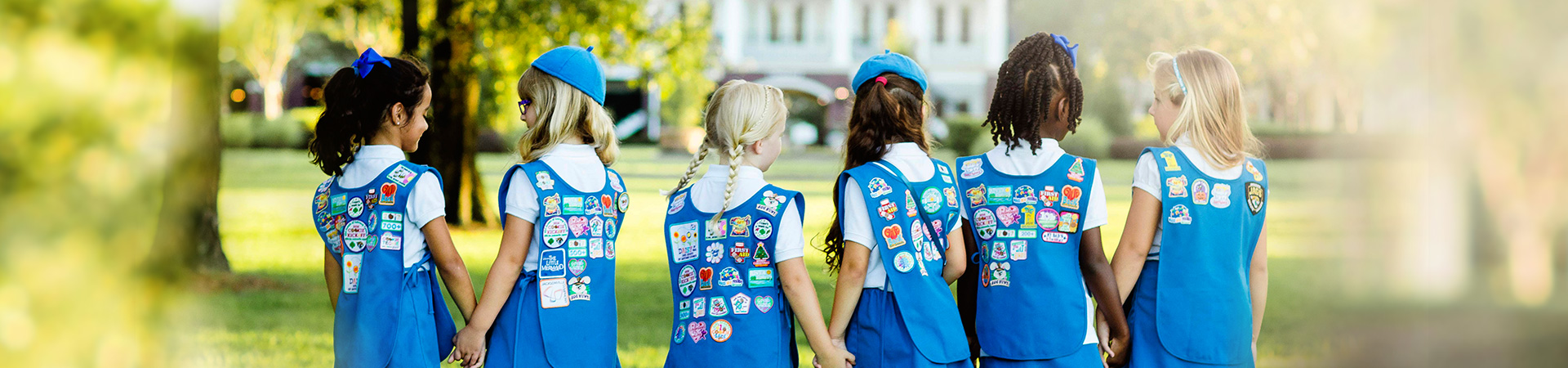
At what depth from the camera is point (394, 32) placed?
1148 cm

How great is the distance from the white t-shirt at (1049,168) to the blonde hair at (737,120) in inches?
22.9

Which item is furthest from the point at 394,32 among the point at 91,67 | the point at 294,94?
the point at 294,94

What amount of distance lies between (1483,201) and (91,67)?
556 centimetres

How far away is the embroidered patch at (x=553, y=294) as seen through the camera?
2566mm

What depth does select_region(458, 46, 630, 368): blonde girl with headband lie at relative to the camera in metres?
2.54

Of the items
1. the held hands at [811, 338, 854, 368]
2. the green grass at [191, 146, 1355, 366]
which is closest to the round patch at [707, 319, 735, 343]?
the held hands at [811, 338, 854, 368]

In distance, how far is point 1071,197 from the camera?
8.43 ft

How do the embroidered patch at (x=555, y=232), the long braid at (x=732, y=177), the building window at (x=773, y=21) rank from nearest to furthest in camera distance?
1. the long braid at (x=732, y=177)
2. the embroidered patch at (x=555, y=232)
3. the building window at (x=773, y=21)

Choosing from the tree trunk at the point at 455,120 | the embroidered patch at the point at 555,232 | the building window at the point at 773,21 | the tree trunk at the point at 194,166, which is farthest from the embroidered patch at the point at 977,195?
the building window at the point at 773,21

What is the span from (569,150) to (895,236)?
82 centimetres

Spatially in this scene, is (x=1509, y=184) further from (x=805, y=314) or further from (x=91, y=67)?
(x=91, y=67)

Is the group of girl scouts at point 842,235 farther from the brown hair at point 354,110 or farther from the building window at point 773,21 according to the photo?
the building window at point 773,21

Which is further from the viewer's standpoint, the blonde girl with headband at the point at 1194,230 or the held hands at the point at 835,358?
the blonde girl with headband at the point at 1194,230

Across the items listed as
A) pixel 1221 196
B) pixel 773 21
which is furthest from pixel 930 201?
pixel 773 21
